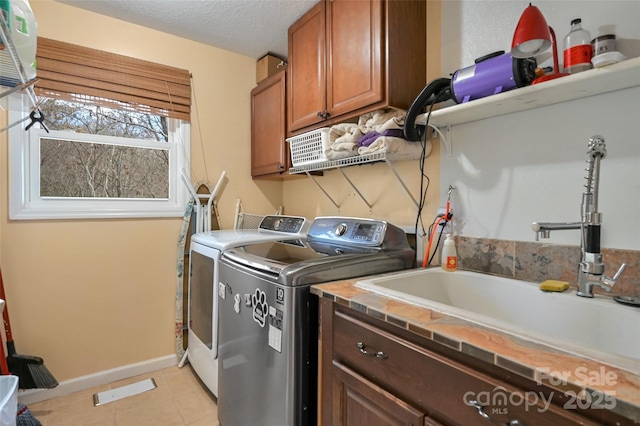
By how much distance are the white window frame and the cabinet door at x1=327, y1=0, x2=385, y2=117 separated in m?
1.28

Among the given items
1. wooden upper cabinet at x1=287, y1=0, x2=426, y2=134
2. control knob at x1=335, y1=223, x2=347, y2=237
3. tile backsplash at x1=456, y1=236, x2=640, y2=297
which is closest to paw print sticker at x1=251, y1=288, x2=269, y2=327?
control knob at x1=335, y1=223, x2=347, y2=237

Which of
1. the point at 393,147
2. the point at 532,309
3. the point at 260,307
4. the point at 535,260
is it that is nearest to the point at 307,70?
the point at 393,147

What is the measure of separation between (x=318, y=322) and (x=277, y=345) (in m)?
0.19

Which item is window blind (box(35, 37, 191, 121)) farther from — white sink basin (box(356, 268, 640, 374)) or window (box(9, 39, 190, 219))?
white sink basin (box(356, 268, 640, 374))

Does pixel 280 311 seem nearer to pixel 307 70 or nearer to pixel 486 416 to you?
pixel 486 416

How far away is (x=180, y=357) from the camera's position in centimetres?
235

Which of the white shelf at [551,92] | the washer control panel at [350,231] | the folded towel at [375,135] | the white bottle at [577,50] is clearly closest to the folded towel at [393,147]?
the folded towel at [375,135]

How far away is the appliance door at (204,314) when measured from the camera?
1783 mm

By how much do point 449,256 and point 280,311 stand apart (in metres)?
0.76

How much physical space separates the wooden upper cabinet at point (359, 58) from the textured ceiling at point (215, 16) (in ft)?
0.71

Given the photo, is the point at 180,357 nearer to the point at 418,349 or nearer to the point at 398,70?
the point at 418,349

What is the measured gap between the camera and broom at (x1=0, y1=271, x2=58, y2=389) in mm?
1775

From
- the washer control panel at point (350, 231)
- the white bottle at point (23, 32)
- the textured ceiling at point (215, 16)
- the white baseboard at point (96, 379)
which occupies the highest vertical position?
the textured ceiling at point (215, 16)

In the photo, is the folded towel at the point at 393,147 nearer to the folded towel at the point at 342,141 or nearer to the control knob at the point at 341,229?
the folded towel at the point at 342,141
